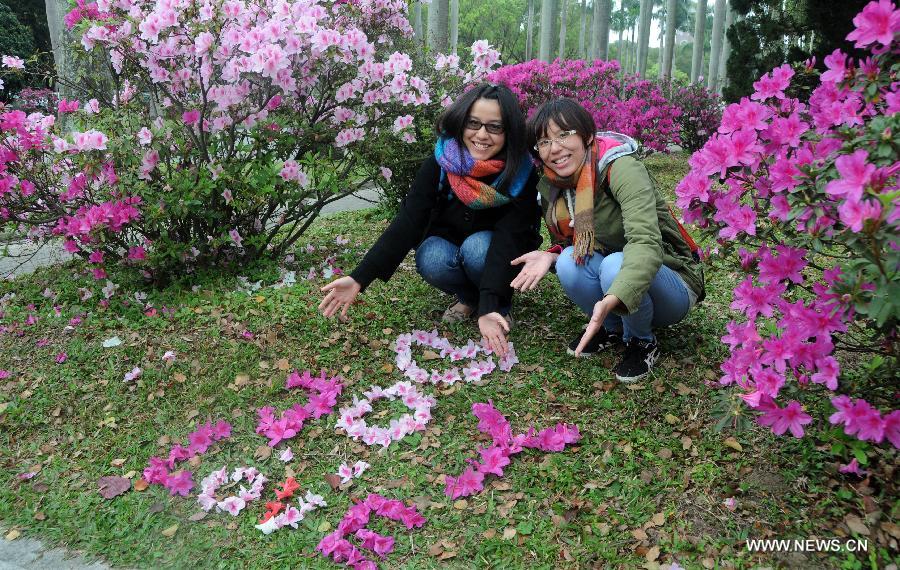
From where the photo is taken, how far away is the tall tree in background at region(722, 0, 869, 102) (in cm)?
783

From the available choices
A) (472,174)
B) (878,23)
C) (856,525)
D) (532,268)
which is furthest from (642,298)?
(878,23)

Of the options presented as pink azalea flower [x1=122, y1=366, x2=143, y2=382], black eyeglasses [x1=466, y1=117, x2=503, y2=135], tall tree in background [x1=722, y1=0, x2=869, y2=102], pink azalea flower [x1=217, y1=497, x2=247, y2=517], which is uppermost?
tall tree in background [x1=722, y1=0, x2=869, y2=102]

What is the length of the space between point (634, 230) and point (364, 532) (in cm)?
144

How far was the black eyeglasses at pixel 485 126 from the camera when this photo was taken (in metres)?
2.75

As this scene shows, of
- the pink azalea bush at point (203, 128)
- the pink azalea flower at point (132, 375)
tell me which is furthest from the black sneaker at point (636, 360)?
the pink azalea flower at point (132, 375)

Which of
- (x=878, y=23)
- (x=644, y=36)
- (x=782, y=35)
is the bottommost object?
(x=878, y=23)

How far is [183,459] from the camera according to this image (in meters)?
2.59

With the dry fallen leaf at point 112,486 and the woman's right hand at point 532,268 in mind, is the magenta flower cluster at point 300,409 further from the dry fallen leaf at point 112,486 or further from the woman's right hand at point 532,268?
the woman's right hand at point 532,268

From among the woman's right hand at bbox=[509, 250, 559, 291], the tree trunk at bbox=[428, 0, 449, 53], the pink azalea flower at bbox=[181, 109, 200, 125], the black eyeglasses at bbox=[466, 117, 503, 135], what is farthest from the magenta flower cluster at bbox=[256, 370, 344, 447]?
the tree trunk at bbox=[428, 0, 449, 53]

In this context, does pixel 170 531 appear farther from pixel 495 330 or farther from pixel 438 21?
pixel 438 21

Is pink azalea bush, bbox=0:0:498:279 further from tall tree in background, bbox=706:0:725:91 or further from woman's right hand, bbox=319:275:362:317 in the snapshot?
tall tree in background, bbox=706:0:725:91

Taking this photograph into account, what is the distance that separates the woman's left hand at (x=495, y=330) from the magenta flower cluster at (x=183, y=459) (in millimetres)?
1153

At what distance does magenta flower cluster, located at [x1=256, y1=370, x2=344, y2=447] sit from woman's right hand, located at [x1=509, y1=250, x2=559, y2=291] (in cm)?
94

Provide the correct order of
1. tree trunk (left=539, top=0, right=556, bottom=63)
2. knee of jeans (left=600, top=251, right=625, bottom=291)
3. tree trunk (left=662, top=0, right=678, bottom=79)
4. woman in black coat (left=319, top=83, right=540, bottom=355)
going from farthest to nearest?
tree trunk (left=662, top=0, right=678, bottom=79) < tree trunk (left=539, top=0, right=556, bottom=63) < woman in black coat (left=319, top=83, right=540, bottom=355) < knee of jeans (left=600, top=251, right=625, bottom=291)
